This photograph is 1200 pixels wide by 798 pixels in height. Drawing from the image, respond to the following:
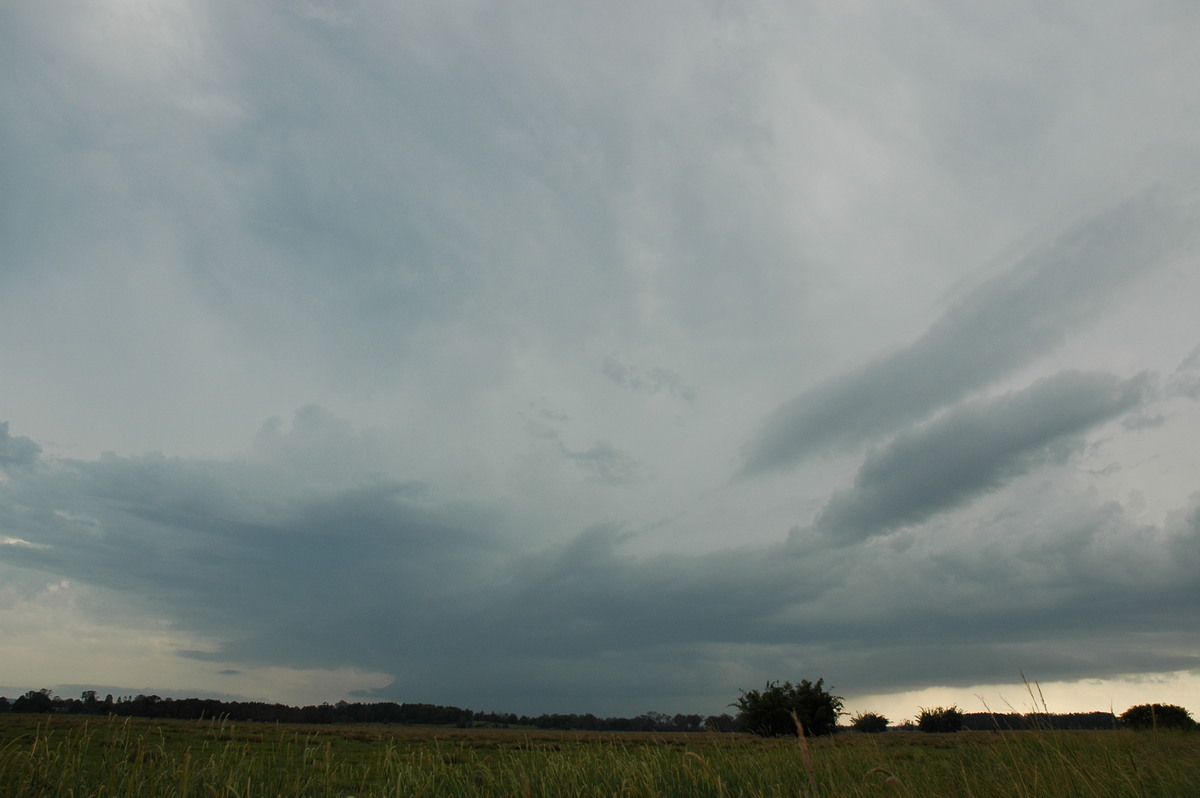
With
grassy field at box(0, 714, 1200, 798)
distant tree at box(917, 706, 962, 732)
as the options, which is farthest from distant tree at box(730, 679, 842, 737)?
grassy field at box(0, 714, 1200, 798)

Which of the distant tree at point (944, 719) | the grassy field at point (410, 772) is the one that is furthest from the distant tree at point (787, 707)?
the grassy field at point (410, 772)

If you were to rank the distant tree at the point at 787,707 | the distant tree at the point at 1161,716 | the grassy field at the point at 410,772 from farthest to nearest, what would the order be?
the distant tree at the point at 787,707 → the distant tree at the point at 1161,716 → the grassy field at the point at 410,772

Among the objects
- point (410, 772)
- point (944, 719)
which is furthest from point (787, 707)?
point (410, 772)

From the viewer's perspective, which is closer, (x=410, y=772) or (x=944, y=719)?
(x=410, y=772)

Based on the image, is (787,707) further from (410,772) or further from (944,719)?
(410,772)

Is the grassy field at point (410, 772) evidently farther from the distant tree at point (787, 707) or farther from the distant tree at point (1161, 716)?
the distant tree at point (787, 707)

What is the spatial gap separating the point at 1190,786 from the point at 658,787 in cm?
744

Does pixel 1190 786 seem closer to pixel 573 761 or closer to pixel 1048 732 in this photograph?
pixel 1048 732

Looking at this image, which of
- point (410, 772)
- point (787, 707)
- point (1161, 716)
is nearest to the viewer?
point (410, 772)

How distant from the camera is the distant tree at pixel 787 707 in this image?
214ft

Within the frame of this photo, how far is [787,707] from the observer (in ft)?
208

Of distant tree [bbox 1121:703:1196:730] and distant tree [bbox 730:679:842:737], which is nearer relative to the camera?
distant tree [bbox 1121:703:1196:730]

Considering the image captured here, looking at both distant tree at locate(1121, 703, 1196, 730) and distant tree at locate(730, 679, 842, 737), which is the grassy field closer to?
distant tree at locate(1121, 703, 1196, 730)

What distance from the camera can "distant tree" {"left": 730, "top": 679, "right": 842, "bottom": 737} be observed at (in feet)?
214
